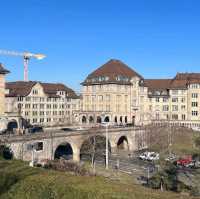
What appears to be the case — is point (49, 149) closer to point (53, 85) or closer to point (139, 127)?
point (139, 127)

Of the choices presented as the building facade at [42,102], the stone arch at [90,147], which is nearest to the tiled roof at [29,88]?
the building facade at [42,102]

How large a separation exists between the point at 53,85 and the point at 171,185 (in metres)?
101

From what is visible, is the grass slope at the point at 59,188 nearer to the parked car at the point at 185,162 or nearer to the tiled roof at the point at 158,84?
the parked car at the point at 185,162

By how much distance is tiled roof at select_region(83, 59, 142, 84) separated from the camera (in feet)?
425

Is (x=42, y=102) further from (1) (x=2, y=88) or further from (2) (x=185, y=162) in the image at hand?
(2) (x=185, y=162)

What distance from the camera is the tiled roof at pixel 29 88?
124m

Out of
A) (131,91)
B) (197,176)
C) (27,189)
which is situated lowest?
(197,176)

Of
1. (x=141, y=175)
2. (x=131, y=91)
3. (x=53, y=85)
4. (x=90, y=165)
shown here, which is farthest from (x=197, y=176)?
(x=53, y=85)

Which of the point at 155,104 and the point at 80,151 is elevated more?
the point at 155,104

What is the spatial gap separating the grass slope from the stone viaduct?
25.0 metres

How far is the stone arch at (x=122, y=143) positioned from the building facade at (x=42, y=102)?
27.6 m

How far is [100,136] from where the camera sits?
9306cm

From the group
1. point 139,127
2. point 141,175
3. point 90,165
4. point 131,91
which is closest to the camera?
point 141,175

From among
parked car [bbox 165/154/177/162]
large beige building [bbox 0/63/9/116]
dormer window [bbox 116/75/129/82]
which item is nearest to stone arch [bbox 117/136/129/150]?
parked car [bbox 165/154/177/162]
